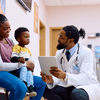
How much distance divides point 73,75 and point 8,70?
65cm

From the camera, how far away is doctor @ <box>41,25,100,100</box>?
143 cm

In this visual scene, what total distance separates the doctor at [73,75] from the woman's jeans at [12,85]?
29cm

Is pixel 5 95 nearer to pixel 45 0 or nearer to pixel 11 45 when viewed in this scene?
pixel 11 45

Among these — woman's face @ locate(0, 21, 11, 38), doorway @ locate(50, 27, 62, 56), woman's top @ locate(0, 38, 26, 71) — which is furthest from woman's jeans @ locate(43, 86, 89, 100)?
doorway @ locate(50, 27, 62, 56)

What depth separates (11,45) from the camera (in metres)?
1.51

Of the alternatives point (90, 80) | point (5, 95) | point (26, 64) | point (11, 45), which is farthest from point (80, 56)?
point (5, 95)

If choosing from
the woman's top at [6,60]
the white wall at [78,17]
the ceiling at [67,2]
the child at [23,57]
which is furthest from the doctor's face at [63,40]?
the white wall at [78,17]

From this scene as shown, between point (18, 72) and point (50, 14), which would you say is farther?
point (50, 14)

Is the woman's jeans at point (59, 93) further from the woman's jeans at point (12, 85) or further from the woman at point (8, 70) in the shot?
the woman's jeans at point (12, 85)

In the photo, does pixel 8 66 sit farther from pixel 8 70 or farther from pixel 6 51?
pixel 6 51

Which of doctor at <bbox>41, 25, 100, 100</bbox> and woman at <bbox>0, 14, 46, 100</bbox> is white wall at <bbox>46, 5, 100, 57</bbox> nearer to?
doctor at <bbox>41, 25, 100, 100</bbox>

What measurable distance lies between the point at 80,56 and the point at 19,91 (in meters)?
0.78

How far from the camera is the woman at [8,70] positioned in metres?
1.15

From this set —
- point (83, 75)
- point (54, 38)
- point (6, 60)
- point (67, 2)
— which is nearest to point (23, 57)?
point (6, 60)
